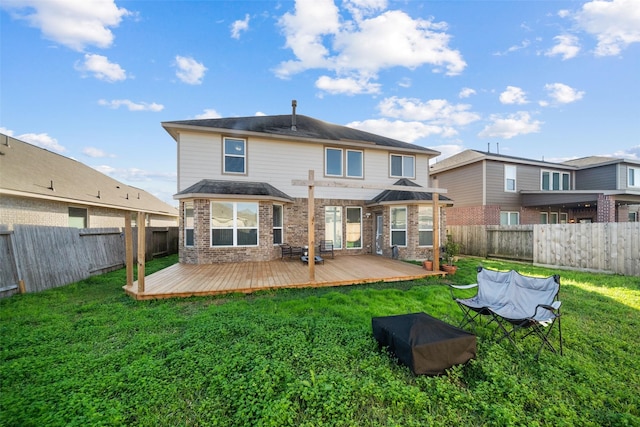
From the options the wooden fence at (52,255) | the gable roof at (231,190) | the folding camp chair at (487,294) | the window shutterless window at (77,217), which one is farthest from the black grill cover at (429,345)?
the window shutterless window at (77,217)

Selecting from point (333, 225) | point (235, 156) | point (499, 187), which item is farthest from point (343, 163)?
point (499, 187)

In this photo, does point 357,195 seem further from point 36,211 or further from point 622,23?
point 36,211

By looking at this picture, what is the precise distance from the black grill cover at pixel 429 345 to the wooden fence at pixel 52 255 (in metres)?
8.72

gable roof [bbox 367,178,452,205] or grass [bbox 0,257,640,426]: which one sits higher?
gable roof [bbox 367,178,452,205]

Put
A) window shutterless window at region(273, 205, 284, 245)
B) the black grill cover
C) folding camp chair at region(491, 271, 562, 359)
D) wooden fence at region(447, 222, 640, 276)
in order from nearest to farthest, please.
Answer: the black grill cover, folding camp chair at region(491, 271, 562, 359), wooden fence at region(447, 222, 640, 276), window shutterless window at region(273, 205, 284, 245)

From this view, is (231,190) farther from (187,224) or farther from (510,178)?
(510,178)

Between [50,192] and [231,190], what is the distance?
8.90 meters

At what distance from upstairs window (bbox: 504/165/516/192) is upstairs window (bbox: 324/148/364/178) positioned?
10.6 m

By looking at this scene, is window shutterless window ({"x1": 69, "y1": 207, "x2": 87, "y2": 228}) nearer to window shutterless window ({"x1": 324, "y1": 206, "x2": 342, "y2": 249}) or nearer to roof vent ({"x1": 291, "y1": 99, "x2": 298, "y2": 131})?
roof vent ({"x1": 291, "y1": 99, "x2": 298, "y2": 131})

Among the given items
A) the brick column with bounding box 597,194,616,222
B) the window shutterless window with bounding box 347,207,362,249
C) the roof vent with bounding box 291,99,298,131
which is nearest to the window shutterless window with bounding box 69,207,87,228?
the roof vent with bounding box 291,99,298,131

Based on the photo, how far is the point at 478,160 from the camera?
15461mm

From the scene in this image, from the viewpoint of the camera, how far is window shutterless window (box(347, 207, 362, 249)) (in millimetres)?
12172

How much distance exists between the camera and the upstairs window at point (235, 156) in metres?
10.6

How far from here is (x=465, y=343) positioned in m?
2.99
